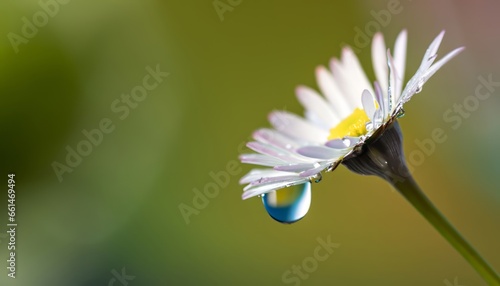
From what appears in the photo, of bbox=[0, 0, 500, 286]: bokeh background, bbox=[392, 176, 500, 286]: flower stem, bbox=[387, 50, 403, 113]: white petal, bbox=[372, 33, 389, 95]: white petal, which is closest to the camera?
bbox=[392, 176, 500, 286]: flower stem

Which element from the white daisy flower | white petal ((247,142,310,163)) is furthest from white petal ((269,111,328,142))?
white petal ((247,142,310,163))

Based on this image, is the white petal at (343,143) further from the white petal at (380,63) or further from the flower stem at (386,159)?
the white petal at (380,63)

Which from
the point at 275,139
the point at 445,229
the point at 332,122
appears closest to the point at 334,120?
the point at 332,122

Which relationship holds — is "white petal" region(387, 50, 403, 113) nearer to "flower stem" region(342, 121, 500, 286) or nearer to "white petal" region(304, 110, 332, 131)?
"flower stem" region(342, 121, 500, 286)

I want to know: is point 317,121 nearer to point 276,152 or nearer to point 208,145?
point 276,152

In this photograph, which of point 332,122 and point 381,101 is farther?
point 332,122
